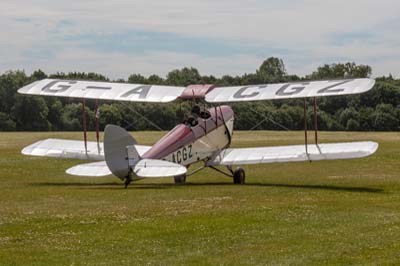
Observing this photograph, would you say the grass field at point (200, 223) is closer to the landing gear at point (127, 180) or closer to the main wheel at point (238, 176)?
the landing gear at point (127, 180)

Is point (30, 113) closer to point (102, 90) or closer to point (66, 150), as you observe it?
point (66, 150)

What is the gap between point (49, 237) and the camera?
11961mm

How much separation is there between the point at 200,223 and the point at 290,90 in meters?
8.02

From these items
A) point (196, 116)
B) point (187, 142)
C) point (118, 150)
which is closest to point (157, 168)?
point (118, 150)

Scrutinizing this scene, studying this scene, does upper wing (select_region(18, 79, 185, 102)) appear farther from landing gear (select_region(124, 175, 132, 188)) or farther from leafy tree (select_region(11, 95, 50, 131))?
leafy tree (select_region(11, 95, 50, 131))

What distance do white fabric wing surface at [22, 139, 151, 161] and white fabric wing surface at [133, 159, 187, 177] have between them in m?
3.65

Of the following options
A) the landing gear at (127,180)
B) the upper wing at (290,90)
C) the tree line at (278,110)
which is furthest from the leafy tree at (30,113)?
the landing gear at (127,180)

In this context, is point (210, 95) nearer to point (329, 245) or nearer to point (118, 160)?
point (118, 160)

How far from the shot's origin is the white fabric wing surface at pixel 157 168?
57.0 feet

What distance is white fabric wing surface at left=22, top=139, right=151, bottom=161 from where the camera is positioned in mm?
22203

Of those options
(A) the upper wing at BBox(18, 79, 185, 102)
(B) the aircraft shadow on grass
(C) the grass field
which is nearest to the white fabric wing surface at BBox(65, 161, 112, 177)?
(C) the grass field

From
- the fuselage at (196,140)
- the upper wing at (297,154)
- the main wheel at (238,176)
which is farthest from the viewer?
the main wheel at (238,176)

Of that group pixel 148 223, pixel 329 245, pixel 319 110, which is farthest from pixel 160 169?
pixel 319 110

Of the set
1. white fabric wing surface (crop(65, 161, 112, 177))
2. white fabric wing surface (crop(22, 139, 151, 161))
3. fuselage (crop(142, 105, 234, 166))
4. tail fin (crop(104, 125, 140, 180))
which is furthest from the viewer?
white fabric wing surface (crop(22, 139, 151, 161))
